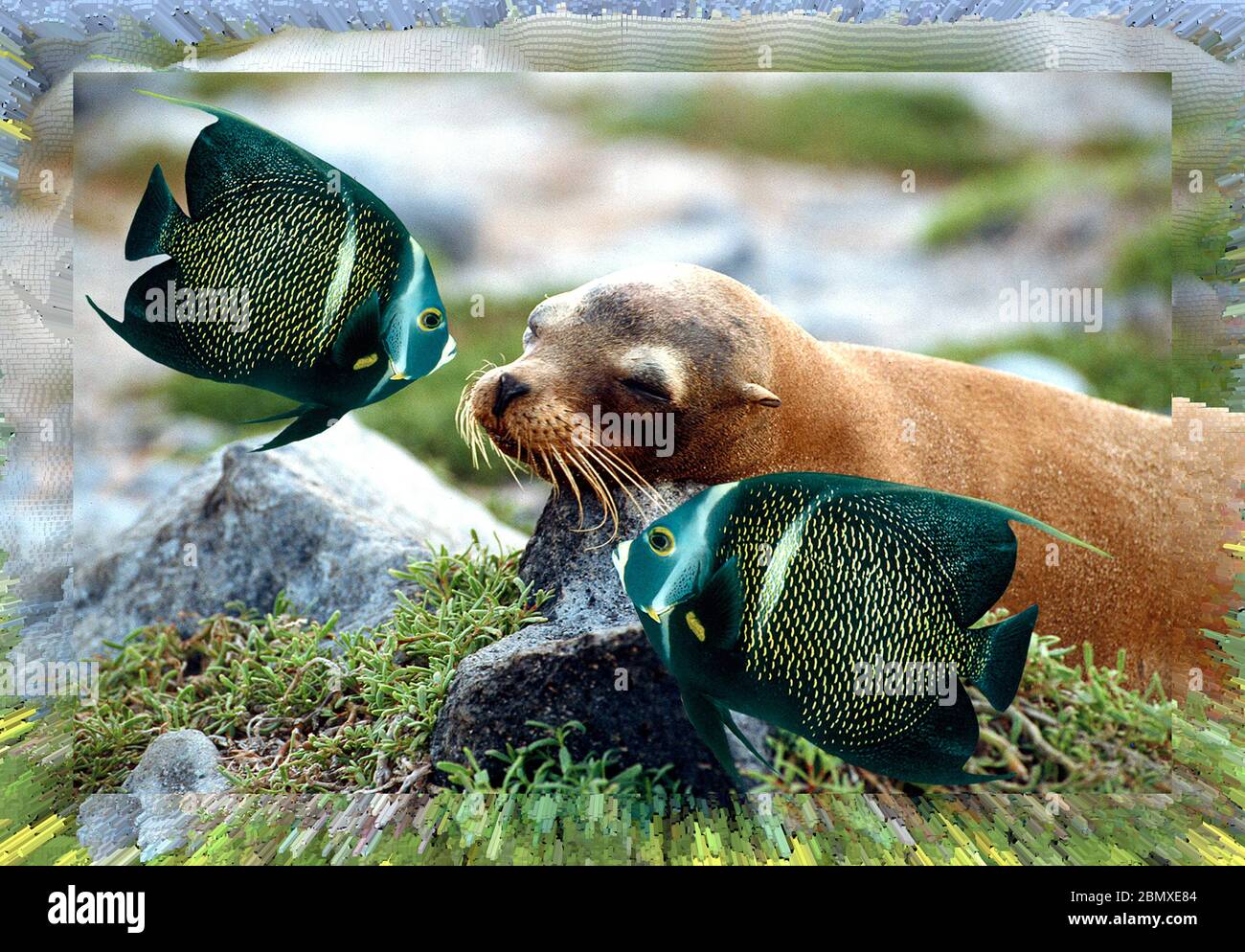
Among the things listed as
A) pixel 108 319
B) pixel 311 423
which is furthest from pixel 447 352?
pixel 108 319

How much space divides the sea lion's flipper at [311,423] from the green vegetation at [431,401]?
0.05m

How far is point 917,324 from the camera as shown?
2148mm

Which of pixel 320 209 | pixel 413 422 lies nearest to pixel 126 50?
pixel 320 209

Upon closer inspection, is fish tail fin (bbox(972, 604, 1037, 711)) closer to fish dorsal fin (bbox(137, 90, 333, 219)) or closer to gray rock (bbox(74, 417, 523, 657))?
gray rock (bbox(74, 417, 523, 657))

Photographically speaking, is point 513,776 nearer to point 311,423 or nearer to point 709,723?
point 709,723

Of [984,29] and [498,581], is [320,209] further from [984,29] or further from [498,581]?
[984,29]

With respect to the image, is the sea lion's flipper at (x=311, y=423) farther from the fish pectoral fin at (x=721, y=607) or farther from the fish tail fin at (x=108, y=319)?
the fish pectoral fin at (x=721, y=607)

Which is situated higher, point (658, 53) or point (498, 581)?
point (658, 53)

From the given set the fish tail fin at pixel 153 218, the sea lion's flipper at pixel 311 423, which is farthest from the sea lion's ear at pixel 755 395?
the fish tail fin at pixel 153 218

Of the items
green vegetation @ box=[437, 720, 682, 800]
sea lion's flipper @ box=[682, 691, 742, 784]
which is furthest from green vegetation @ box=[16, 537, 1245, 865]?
sea lion's flipper @ box=[682, 691, 742, 784]

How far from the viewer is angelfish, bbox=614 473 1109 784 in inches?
63.3

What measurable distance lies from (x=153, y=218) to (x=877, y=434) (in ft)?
4.51

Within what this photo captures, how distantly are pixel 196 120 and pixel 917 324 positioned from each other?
4.81 ft

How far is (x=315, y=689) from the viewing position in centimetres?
Answer: 194
